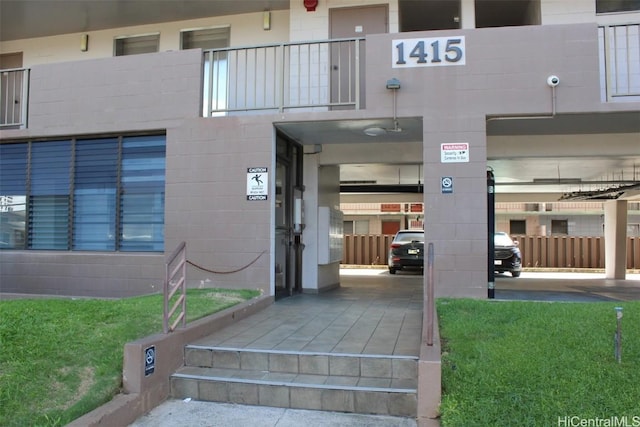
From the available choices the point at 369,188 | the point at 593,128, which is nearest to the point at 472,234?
the point at 593,128

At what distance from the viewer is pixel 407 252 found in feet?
49.3

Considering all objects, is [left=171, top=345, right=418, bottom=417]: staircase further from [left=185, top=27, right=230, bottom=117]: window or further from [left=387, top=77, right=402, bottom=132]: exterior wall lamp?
[left=185, top=27, right=230, bottom=117]: window

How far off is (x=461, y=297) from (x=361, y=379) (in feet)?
9.66

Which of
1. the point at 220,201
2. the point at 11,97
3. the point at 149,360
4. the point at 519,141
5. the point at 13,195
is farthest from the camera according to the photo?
the point at 11,97

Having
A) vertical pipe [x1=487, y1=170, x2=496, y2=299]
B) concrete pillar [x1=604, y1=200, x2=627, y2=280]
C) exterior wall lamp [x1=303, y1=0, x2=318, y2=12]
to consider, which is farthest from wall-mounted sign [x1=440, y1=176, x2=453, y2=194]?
concrete pillar [x1=604, y1=200, x2=627, y2=280]

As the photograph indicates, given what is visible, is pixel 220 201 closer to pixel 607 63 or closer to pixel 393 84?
pixel 393 84

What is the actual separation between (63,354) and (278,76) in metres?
5.50

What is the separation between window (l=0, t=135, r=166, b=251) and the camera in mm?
8414

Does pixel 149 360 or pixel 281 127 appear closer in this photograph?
pixel 149 360

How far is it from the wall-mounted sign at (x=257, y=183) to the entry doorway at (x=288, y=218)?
0.63 metres

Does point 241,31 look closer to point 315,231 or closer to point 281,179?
point 281,179

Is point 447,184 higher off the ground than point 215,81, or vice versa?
point 215,81

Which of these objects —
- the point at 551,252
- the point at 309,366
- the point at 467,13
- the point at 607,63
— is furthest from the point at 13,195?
the point at 551,252

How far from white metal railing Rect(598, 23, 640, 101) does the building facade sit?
0.10 feet
